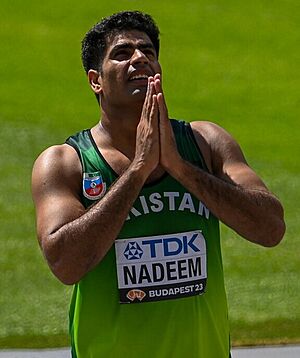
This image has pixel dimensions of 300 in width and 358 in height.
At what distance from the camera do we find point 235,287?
721cm

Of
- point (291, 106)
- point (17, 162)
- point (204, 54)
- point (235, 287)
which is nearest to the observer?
point (235, 287)

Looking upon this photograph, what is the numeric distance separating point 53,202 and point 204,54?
33.4ft

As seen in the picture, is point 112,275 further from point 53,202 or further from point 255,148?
point 255,148

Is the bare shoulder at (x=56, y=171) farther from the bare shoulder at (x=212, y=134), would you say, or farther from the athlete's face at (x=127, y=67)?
the bare shoulder at (x=212, y=134)

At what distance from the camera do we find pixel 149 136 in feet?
10.3

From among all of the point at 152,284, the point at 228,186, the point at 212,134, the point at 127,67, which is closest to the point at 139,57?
the point at 127,67

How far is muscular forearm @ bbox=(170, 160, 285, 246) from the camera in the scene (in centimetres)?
312

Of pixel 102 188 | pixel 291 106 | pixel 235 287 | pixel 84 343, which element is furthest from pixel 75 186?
pixel 291 106

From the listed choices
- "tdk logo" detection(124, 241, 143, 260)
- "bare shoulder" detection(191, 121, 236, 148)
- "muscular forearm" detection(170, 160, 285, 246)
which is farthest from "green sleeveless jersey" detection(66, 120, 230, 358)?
"bare shoulder" detection(191, 121, 236, 148)

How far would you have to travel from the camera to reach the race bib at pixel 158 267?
3.20 m

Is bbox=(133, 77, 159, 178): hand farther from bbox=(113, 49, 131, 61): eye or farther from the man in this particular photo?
bbox=(113, 49, 131, 61): eye

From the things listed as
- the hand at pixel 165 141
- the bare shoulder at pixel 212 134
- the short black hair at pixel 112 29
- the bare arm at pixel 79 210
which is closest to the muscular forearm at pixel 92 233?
the bare arm at pixel 79 210

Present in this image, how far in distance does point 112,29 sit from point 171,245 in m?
0.80

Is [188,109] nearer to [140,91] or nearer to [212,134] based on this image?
[212,134]
